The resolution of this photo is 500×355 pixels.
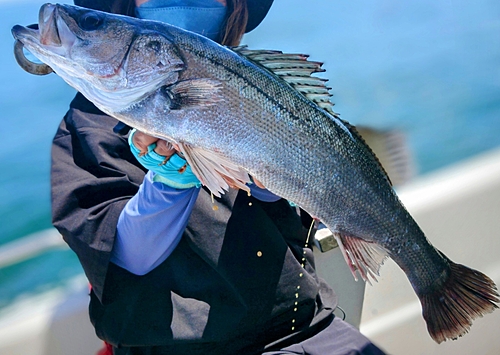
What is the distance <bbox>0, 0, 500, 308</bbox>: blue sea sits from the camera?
2350 mm

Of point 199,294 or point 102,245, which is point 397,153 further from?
point 102,245

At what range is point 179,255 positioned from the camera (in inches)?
56.7

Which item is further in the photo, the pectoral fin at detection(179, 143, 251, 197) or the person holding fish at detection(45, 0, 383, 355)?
the person holding fish at detection(45, 0, 383, 355)

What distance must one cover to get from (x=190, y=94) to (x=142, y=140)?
0.20 m

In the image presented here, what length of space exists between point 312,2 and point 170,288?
246 centimetres

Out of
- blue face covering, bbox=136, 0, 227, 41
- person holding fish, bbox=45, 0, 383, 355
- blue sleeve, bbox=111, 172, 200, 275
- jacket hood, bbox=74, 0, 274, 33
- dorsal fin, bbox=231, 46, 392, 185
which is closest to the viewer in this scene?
dorsal fin, bbox=231, 46, 392, 185

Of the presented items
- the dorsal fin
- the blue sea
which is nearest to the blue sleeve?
the dorsal fin

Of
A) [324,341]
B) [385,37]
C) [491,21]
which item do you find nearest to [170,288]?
[324,341]

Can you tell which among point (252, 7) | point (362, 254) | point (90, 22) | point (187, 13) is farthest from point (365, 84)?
point (90, 22)

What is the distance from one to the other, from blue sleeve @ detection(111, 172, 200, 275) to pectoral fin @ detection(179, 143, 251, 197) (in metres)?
0.23

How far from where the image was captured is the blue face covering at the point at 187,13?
4.93 feet

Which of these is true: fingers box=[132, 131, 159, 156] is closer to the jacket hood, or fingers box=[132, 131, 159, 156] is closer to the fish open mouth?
the fish open mouth

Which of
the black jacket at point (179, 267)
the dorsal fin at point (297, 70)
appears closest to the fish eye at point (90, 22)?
the dorsal fin at point (297, 70)

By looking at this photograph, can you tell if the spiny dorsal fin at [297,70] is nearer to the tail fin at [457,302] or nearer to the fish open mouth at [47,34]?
the fish open mouth at [47,34]
